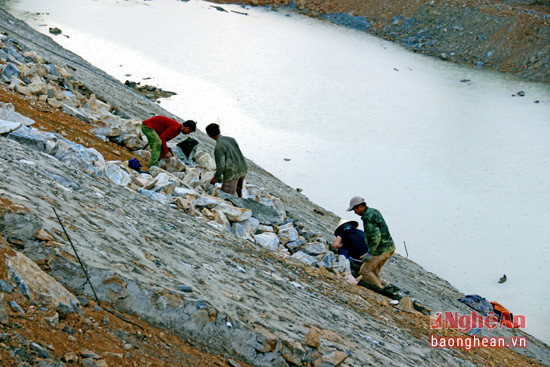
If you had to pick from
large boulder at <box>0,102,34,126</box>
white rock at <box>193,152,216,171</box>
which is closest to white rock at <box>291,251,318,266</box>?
white rock at <box>193,152,216,171</box>

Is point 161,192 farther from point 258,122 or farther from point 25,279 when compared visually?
point 258,122

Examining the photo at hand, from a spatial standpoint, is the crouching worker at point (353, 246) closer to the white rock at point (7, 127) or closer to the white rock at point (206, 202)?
the white rock at point (206, 202)

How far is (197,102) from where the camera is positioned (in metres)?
22.5

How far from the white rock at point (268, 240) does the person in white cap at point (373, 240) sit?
1274 mm

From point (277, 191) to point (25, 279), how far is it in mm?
9315

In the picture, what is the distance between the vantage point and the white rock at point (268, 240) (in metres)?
8.09

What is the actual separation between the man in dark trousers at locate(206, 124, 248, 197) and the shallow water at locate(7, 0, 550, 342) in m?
5.84

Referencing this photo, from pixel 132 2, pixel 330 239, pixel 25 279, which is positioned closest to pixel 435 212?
pixel 330 239

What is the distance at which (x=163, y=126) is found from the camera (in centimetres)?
923

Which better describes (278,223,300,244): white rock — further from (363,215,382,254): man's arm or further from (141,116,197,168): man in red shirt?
(141,116,197,168): man in red shirt

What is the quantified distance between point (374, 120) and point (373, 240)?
15.4 metres

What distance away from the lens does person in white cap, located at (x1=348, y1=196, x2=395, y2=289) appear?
24.6 feet

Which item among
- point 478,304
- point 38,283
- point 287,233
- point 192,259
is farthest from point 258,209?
point 38,283

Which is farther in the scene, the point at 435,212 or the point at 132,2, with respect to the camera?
the point at 132,2
